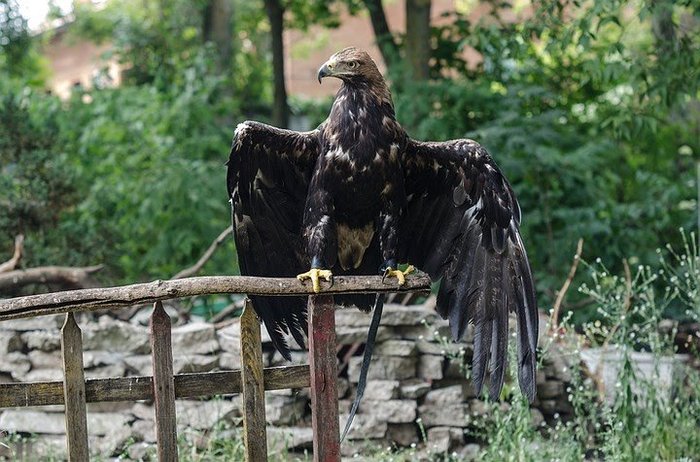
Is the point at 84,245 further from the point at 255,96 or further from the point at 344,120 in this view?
the point at 255,96

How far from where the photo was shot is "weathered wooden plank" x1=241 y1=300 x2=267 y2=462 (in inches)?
138

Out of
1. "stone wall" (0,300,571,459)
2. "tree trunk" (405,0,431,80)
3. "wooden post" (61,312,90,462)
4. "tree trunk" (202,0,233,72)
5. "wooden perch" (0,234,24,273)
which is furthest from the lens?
"tree trunk" (202,0,233,72)

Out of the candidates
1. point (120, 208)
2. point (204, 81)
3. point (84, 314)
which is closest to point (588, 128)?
point (204, 81)

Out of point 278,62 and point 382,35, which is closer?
point 382,35

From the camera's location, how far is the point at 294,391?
6.08 meters

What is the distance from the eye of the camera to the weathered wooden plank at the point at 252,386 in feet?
11.5

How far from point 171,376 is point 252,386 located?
28cm

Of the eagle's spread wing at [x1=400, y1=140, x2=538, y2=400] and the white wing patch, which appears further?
the white wing patch

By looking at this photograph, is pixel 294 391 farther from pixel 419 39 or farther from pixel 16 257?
pixel 419 39

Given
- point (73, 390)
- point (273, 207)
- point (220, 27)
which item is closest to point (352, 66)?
point (273, 207)

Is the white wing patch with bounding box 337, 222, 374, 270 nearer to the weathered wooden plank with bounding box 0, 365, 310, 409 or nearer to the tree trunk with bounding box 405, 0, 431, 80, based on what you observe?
the weathered wooden plank with bounding box 0, 365, 310, 409

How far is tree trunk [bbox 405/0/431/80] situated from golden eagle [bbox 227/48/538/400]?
5.94 metres

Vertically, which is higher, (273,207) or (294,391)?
(273,207)

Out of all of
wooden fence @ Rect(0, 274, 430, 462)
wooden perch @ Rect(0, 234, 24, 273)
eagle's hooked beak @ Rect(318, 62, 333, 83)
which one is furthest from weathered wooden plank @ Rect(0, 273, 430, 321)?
wooden perch @ Rect(0, 234, 24, 273)
